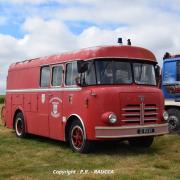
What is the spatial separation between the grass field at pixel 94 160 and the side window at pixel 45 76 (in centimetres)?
181

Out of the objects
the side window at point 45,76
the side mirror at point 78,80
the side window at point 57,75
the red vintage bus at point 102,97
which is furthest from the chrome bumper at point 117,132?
the side window at point 45,76

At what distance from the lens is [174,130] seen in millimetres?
14820

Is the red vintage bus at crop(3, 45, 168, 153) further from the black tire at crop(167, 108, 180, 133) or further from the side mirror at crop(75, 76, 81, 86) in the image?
the black tire at crop(167, 108, 180, 133)

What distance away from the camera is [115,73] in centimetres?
1140

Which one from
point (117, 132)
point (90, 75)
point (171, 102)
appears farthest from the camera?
point (171, 102)

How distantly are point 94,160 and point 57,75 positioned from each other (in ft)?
10.7

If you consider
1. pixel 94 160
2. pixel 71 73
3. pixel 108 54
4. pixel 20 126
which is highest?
pixel 108 54

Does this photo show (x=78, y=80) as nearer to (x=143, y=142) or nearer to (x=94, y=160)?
(x=94, y=160)

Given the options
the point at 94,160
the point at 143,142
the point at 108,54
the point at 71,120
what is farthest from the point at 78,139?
the point at 108,54

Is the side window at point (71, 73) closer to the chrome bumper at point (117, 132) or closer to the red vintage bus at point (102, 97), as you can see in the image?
the red vintage bus at point (102, 97)

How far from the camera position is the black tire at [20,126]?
1527 centimetres

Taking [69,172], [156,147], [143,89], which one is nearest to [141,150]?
[156,147]

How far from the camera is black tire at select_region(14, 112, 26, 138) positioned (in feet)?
50.1

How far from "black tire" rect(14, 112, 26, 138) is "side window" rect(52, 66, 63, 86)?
276cm
